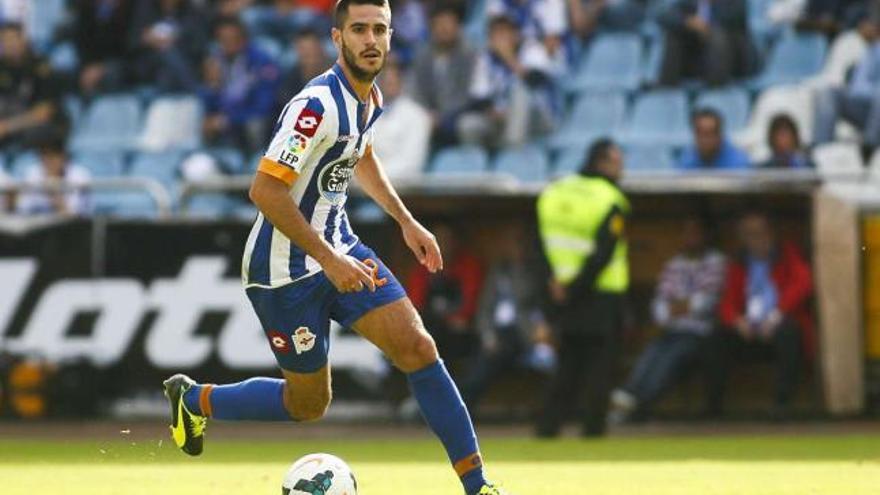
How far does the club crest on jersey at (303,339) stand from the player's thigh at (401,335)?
0.88ft

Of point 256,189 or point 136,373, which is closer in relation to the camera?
point 256,189

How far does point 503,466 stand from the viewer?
11.4m

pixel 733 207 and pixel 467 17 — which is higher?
pixel 467 17

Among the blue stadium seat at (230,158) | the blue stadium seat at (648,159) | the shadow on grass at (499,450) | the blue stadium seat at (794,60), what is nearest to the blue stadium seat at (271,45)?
the blue stadium seat at (230,158)

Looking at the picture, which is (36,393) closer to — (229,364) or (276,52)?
(229,364)

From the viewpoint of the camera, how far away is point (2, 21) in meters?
22.0

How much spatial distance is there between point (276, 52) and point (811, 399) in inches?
304

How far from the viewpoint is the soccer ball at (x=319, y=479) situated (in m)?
7.88

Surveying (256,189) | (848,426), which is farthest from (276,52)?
(256,189)

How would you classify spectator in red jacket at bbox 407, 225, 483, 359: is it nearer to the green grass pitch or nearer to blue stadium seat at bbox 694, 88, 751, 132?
the green grass pitch

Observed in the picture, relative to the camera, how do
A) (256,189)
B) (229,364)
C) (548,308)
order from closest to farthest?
(256,189), (548,308), (229,364)

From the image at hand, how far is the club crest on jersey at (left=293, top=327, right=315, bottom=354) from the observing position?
8359mm

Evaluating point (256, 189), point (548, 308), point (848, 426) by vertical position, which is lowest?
point (848, 426)

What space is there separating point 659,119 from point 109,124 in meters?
6.25
